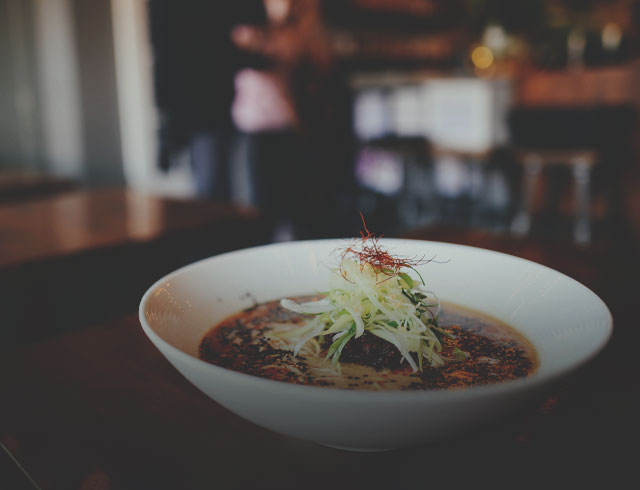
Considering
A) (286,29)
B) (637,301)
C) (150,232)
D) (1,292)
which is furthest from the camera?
(286,29)

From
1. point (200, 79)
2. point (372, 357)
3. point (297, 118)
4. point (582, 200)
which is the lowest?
point (582, 200)

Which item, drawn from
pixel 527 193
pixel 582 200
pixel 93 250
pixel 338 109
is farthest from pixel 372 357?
pixel 338 109

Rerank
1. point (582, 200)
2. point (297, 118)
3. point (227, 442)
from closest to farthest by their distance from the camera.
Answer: point (227, 442)
point (582, 200)
point (297, 118)

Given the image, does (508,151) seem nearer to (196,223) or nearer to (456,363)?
(196,223)

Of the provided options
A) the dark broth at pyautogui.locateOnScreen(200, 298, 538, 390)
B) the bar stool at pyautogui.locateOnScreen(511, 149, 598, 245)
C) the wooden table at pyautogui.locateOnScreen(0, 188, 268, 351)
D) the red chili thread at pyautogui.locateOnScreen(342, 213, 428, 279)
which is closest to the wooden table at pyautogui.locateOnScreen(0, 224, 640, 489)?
the dark broth at pyautogui.locateOnScreen(200, 298, 538, 390)

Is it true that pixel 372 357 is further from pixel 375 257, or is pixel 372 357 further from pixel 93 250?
pixel 93 250

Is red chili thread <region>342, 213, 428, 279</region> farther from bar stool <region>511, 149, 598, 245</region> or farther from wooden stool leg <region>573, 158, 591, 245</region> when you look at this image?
wooden stool leg <region>573, 158, 591, 245</region>

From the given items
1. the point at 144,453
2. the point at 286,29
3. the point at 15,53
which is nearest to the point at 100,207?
the point at 144,453
